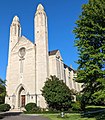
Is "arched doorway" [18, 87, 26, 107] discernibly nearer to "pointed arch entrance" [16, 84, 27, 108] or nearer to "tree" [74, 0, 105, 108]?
"pointed arch entrance" [16, 84, 27, 108]

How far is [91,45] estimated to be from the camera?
64.5ft

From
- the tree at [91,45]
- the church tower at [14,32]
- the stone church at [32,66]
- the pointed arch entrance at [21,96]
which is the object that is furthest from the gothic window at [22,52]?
the tree at [91,45]

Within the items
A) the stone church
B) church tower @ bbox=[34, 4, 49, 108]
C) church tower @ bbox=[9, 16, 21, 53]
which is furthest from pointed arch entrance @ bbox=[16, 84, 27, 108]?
church tower @ bbox=[9, 16, 21, 53]

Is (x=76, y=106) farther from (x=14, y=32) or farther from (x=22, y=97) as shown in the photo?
(x=14, y=32)

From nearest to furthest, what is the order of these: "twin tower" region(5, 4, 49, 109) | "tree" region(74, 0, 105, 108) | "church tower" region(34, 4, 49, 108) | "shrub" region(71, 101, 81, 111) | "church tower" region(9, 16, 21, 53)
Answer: "tree" region(74, 0, 105, 108) < "shrub" region(71, 101, 81, 111) < "church tower" region(34, 4, 49, 108) < "twin tower" region(5, 4, 49, 109) < "church tower" region(9, 16, 21, 53)

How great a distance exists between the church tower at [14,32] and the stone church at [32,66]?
124cm

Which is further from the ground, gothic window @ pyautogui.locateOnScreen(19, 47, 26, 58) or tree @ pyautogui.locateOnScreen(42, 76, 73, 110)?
gothic window @ pyautogui.locateOnScreen(19, 47, 26, 58)

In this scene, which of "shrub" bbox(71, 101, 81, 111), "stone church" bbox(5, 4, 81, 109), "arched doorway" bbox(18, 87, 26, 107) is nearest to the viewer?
"shrub" bbox(71, 101, 81, 111)

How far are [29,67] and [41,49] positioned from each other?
5.38m

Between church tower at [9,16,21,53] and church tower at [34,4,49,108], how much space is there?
788cm

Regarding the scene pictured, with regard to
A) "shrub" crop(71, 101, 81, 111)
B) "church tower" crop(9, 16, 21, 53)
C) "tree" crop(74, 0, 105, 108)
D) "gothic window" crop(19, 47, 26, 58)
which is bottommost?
"shrub" crop(71, 101, 81, 111)

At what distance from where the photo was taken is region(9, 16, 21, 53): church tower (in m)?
53.1

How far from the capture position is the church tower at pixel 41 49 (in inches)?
1699

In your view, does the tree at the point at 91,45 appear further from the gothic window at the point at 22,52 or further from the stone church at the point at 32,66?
the gothic window at the point at 22,52
